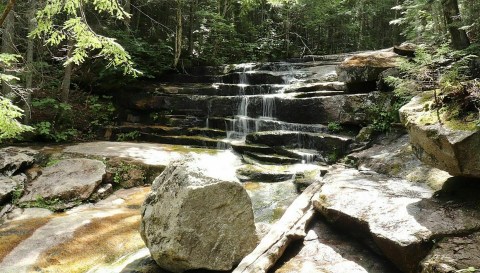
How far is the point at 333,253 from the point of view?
407cm

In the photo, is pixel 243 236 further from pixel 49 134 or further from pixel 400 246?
pixel 49 134

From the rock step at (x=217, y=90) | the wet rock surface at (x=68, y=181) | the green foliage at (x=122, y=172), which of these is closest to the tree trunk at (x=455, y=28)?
the rock step at (x=217, y=90)

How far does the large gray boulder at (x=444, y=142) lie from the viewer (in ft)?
11.8

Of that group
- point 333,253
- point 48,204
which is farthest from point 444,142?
point 48,204

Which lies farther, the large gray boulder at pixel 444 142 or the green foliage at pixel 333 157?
the green foliage at pixel 333 157

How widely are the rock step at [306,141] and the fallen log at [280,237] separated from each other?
12.0ft

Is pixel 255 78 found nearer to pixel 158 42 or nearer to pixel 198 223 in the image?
pixel 158 42

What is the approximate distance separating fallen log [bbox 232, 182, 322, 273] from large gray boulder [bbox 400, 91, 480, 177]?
1.78 m

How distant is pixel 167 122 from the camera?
12430 millimetres

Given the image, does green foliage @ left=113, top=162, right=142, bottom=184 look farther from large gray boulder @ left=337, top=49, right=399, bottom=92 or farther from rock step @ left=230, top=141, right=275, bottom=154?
large gray boulder @ left=337, top=49, right=399, bottom=92

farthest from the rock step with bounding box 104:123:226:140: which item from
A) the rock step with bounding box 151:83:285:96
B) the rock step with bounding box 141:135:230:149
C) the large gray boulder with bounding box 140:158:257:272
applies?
the large gray boulder with bounding box 140:158:257:272

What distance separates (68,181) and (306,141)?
6.14 meters

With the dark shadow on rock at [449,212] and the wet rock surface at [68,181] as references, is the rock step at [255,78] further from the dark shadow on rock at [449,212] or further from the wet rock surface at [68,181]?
the dark shadow on rock at [449,212]

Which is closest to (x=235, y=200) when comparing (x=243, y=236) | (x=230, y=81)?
(x=243, y=236)
